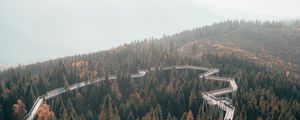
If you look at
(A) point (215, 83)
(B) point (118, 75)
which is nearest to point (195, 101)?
(A) point (215, 83)

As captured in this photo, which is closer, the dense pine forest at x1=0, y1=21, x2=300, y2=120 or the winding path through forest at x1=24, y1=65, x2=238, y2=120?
the dense pine forest at x1=0, y1=21, x2=300, y2=120

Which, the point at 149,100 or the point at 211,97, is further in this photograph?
the point at 149,100

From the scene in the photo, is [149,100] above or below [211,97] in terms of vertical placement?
above

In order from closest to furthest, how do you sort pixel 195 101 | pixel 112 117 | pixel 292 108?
1. pixel 112 117
2. pixel 292 108
3. pixel 195 101

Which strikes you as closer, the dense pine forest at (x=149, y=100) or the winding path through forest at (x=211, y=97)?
the dense pine forest at (x=149, y=100)

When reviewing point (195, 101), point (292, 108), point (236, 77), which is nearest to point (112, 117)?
point (195, 101)

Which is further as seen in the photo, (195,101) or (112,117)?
(195,101)

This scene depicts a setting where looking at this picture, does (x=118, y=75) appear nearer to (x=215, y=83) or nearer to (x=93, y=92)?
(x=93, y=92)

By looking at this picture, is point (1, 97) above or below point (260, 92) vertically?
above

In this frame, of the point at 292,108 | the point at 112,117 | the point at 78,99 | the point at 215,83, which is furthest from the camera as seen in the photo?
the point at 215,83
